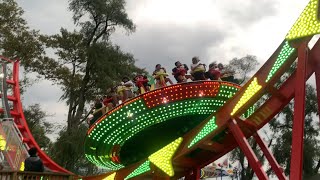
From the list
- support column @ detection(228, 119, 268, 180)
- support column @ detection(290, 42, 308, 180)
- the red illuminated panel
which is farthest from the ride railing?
support column @ detection(290, 42, 308, 180)

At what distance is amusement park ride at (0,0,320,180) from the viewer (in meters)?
6.04

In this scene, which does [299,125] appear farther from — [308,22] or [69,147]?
[69,147]

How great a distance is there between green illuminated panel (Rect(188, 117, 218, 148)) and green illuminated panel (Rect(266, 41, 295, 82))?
1505 millimetres

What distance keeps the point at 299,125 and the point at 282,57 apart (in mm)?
1376

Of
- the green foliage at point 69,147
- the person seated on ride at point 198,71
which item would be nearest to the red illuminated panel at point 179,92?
the person seated on ride at point 198,71

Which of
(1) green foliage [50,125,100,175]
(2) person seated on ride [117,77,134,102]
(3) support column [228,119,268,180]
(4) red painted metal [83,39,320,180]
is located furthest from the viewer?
(1) green foliage [50,125,100,175]

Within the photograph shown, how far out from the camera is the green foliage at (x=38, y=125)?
29.9m

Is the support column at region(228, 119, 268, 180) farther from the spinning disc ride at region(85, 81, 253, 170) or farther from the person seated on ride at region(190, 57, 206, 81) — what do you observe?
the person seated on ride at region(190, 57, 206, 81)

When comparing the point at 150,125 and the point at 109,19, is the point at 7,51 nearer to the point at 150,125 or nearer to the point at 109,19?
the point at 109,19

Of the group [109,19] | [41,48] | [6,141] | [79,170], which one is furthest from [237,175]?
[6,141]

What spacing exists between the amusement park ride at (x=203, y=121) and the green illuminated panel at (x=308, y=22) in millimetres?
14

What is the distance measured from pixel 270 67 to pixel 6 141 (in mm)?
7975

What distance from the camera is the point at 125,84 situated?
10508mm

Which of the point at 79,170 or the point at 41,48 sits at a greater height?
the point at 41,48
